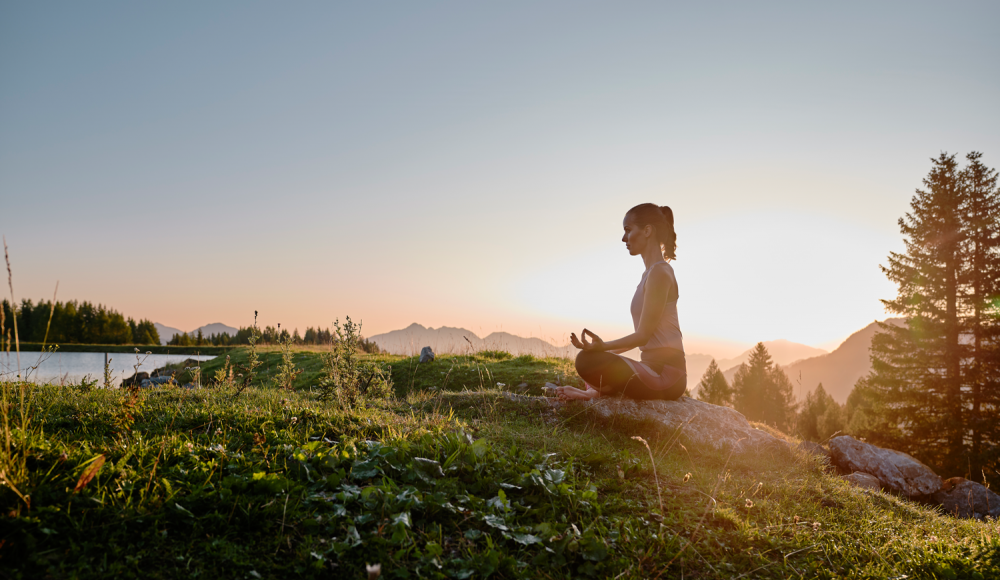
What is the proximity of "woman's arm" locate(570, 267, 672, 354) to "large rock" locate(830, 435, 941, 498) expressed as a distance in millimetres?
6882

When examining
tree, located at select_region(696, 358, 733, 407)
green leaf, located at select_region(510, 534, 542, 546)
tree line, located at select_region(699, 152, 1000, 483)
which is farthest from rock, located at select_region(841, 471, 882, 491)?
tree, located at select_region(696, 358, 733, 407)

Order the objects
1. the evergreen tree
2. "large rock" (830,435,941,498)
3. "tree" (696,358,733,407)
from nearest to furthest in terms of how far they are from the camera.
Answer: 1. "large rock" (830,435,941,498)
2. the evergreen tree
3. "tree" (696,358,733,407)

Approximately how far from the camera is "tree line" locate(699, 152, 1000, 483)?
20.0 meters

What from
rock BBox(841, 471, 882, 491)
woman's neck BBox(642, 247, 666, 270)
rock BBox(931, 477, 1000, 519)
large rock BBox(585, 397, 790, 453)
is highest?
woman's neck BBox(642, 247, 666, 270)

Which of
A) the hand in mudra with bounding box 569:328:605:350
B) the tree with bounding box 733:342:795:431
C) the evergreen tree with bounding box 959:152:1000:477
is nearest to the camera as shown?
the hand in mudra with bounding box 569:328:605:350

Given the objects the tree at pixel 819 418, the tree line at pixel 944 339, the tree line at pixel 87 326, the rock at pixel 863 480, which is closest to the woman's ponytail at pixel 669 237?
the rock at pixel 863 480

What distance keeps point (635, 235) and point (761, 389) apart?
5792cm

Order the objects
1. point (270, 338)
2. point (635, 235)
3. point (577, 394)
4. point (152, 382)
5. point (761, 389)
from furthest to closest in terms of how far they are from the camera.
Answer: point (761, 389) → point (270, 338) → point (152, 382) → point (577, 394) → point (635, 235)

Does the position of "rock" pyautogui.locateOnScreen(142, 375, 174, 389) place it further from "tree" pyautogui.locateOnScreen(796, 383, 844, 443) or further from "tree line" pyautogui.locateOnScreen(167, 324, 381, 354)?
"tree" pyautogui.locateOnScreen(796, 383, 844, 443)

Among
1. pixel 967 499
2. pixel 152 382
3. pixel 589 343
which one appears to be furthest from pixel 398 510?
pixel 967 499

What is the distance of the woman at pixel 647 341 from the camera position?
5543 mm

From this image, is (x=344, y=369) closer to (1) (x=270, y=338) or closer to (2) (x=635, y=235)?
(2) (x=635, y=235)

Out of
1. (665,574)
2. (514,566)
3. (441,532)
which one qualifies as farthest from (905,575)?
(441,532)

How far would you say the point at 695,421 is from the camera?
20.3ft
